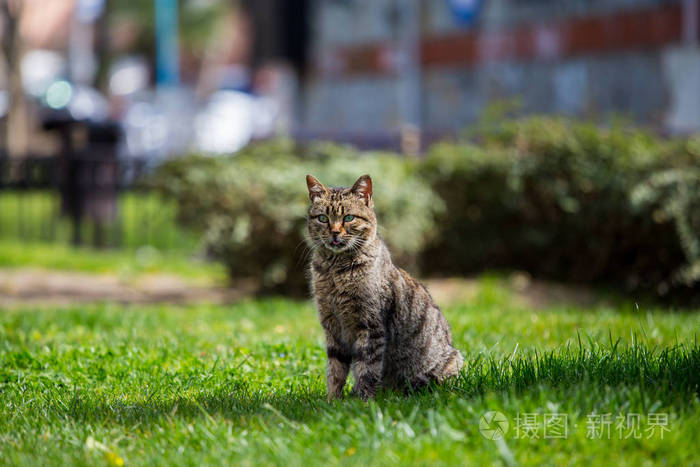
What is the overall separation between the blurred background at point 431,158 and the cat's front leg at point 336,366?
167 inches

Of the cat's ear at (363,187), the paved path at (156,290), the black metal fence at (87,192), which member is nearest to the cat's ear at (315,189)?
the cat's ear at (363,187)

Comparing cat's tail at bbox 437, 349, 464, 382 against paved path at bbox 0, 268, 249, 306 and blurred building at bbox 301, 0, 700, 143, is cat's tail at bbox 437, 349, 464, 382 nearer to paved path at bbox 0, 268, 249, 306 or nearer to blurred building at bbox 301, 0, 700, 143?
paved path at bbox 0, 268, 249, 306

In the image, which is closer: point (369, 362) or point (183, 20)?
point (369, 362)

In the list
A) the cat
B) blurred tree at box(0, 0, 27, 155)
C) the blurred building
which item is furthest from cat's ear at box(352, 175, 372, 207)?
blurred tree at box(0, 0, 27, 155)

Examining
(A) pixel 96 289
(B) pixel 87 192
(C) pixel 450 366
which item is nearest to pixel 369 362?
(C) pixel 450 366

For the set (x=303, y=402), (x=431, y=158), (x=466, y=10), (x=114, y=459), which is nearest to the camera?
(x=114, y=459)

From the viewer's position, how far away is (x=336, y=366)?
15.0ft

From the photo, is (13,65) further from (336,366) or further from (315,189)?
(336,366)

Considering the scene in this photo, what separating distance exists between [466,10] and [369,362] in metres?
12.8

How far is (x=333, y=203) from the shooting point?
180 inches

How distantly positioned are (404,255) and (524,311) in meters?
1.86

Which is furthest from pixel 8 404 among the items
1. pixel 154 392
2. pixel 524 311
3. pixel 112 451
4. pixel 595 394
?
pixel 524 311

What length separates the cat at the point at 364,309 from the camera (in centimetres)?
443

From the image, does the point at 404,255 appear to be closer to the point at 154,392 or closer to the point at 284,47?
the point at 154,392
